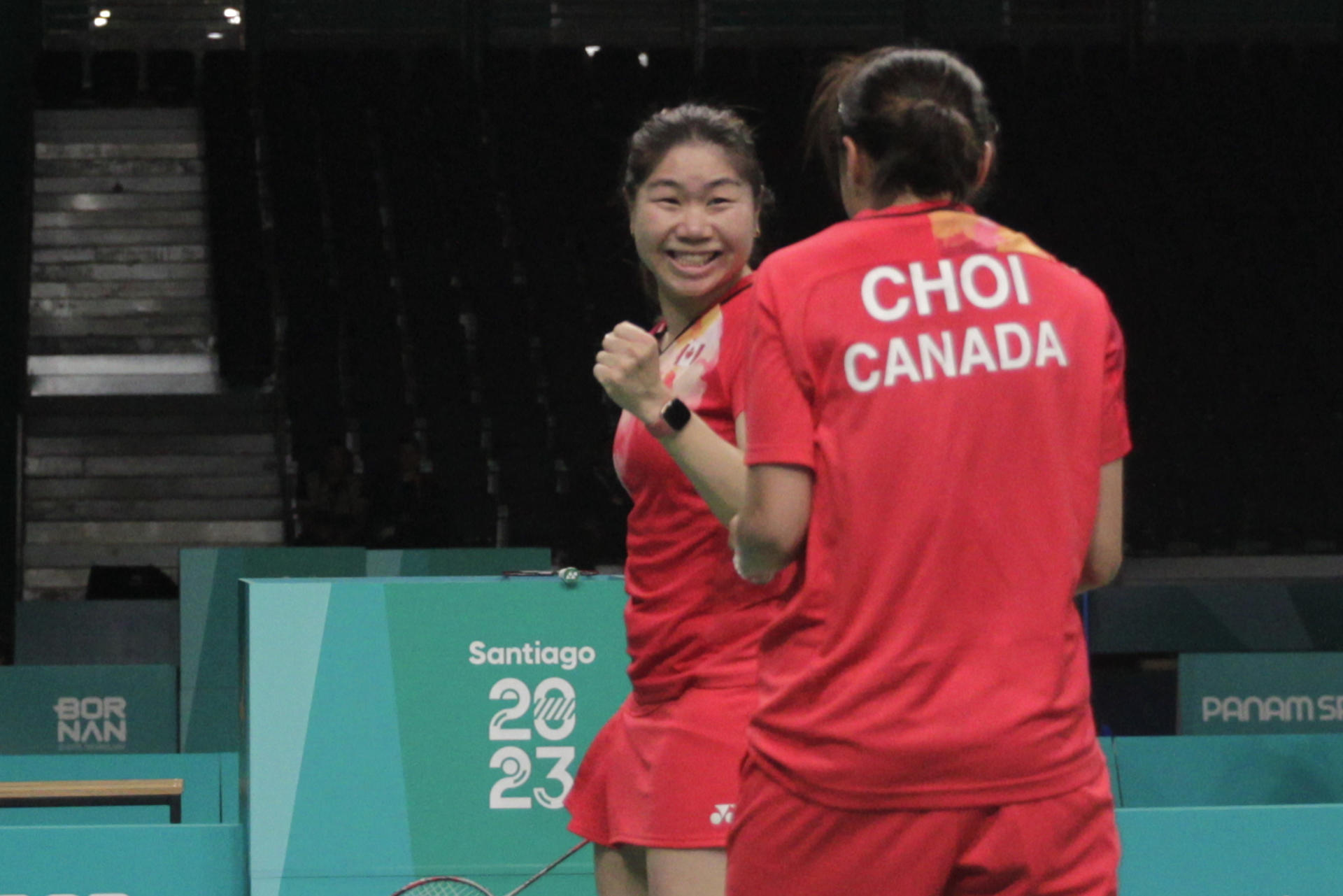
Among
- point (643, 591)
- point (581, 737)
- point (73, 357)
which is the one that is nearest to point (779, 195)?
point (73, 357)

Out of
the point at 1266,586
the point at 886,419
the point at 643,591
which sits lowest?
the point at 1266,586

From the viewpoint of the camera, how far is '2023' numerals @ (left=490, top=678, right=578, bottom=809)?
303 centimetres

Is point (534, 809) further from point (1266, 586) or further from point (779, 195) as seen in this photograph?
point (779, 195)

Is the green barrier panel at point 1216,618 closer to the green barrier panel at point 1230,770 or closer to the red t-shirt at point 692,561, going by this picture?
the green barrier panel at point 1230,770

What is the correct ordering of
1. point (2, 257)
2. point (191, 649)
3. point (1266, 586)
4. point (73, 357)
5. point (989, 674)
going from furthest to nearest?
point (73, 357) → point (2, 257) → point (1266, 586) → point (191, 649) → point (989, 674)

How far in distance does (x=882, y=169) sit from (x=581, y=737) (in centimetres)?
184

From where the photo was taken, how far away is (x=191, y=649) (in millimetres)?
5332

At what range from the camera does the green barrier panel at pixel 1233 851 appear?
2.88 meters

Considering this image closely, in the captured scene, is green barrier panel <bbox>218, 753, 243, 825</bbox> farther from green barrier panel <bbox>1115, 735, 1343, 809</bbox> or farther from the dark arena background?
the dark arena background

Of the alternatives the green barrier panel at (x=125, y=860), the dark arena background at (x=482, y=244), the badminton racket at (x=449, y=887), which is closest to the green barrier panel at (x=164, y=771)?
the green barrier panel at (x=125, y=860)

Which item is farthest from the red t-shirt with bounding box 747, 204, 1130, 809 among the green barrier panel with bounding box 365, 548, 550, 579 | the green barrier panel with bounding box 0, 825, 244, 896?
the green barrier panel with bounding box 365, 548, 550, 579

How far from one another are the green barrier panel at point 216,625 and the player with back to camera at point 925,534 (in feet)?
13.1

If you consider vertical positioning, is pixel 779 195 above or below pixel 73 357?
above

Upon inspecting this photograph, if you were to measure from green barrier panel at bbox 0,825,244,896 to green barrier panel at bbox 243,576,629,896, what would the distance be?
80 millimetres
